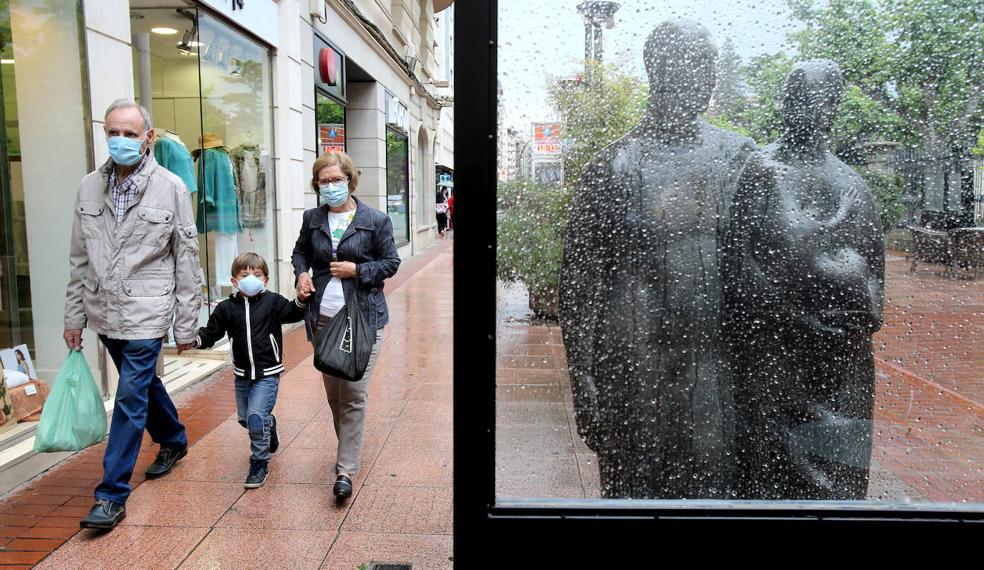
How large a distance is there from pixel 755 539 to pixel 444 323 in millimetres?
8251

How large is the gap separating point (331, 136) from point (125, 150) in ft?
30.0

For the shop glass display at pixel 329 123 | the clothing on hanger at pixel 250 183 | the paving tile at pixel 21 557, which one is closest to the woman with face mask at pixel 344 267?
the paving tile at pixel 21 557

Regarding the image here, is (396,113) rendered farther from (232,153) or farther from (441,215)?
(441,215)

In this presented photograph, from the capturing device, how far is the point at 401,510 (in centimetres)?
398

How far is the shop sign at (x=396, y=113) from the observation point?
17328 mm

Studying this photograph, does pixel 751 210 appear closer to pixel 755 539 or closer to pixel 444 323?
pixel 755 539

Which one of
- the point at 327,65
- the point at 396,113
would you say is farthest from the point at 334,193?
the point at 396,113

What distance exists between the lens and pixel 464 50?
5.75 feet

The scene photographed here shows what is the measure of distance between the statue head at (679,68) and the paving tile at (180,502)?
3.07 metres

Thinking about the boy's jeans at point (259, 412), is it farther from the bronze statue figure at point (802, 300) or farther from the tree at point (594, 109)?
the bronze statue figure at point (802, 300)

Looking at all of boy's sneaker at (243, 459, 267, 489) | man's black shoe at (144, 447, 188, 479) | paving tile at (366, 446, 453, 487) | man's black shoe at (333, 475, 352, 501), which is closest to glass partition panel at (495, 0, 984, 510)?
man's black shoe at (333, 475, 352, 501)

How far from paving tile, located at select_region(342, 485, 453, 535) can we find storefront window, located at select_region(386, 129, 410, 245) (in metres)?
13.2

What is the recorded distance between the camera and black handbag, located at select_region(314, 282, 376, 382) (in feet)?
12.9

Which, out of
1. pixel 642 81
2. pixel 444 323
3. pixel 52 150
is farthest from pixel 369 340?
pixel 444 323
